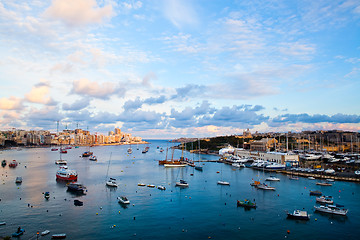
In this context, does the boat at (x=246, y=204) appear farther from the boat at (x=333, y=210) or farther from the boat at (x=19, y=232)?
the boat at (x=19, y=232)

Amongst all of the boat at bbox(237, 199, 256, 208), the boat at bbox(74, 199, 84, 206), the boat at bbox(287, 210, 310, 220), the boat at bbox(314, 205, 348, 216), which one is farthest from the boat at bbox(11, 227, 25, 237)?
the boat at bbox(314, 205, 348, 216)

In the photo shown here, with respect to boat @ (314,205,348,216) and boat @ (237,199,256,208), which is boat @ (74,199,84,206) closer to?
boat @ (237,199,256,208)

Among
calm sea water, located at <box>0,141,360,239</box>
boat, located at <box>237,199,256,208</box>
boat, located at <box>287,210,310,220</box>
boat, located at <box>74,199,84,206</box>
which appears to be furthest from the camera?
boat, located at <box>74,199,84,206</box>

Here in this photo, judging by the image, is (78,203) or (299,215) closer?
(299,215)

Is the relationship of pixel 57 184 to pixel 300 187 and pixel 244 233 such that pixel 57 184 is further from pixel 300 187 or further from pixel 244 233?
pixel 300 187

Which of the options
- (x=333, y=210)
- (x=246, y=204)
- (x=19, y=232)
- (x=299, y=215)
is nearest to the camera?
(x=19, y=232)

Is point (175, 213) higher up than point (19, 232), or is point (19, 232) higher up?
point (19, 232)

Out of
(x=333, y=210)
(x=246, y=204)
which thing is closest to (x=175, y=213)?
(x=246, y=204)

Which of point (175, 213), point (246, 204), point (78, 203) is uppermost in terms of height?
point (78, 203)

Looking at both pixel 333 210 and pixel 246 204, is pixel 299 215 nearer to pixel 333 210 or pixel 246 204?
pixel 333 210

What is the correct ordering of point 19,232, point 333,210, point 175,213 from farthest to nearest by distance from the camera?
point 175,213, point 333,210, point 19,232

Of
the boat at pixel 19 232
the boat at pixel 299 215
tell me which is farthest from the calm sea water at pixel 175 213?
the boat at pixel 299 215

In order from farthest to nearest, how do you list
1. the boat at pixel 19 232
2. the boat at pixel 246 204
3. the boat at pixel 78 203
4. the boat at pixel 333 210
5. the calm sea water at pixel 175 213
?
the boat at pixel 78 203 → the boat at pixel 246 204 → the boat at pixel 333 210 → the calm sea water at pixel 175 213 → the boat at pixel 19 232

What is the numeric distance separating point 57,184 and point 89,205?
64.1 ft
